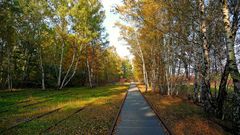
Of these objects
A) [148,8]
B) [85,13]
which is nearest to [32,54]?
[85,13]

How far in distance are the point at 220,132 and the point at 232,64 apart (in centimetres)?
272

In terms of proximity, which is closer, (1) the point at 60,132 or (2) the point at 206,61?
(1) the point at 60,132

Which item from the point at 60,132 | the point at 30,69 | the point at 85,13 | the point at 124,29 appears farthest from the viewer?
the point at 30,69

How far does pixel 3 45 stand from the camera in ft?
138

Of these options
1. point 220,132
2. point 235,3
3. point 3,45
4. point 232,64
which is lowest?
point 220,132

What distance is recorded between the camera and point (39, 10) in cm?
4119

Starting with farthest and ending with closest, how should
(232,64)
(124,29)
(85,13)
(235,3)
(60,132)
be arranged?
(85,13) → (124,29) → (235,3) → (60,132) → (232,64)

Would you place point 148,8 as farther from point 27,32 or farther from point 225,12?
point 27,32

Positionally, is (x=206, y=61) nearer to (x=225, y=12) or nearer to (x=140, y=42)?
(x=225, y=12)

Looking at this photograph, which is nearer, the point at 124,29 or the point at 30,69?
the point at 124,29

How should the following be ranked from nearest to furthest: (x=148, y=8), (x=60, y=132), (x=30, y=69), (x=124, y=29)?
(x=60, y=132) < (x=148, y=8) < (x=124, y=29) < (x=30, y=69)

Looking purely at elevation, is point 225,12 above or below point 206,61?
above

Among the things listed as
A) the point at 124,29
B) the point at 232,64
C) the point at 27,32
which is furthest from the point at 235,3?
the point at 27,32

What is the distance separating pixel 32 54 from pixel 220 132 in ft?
163
